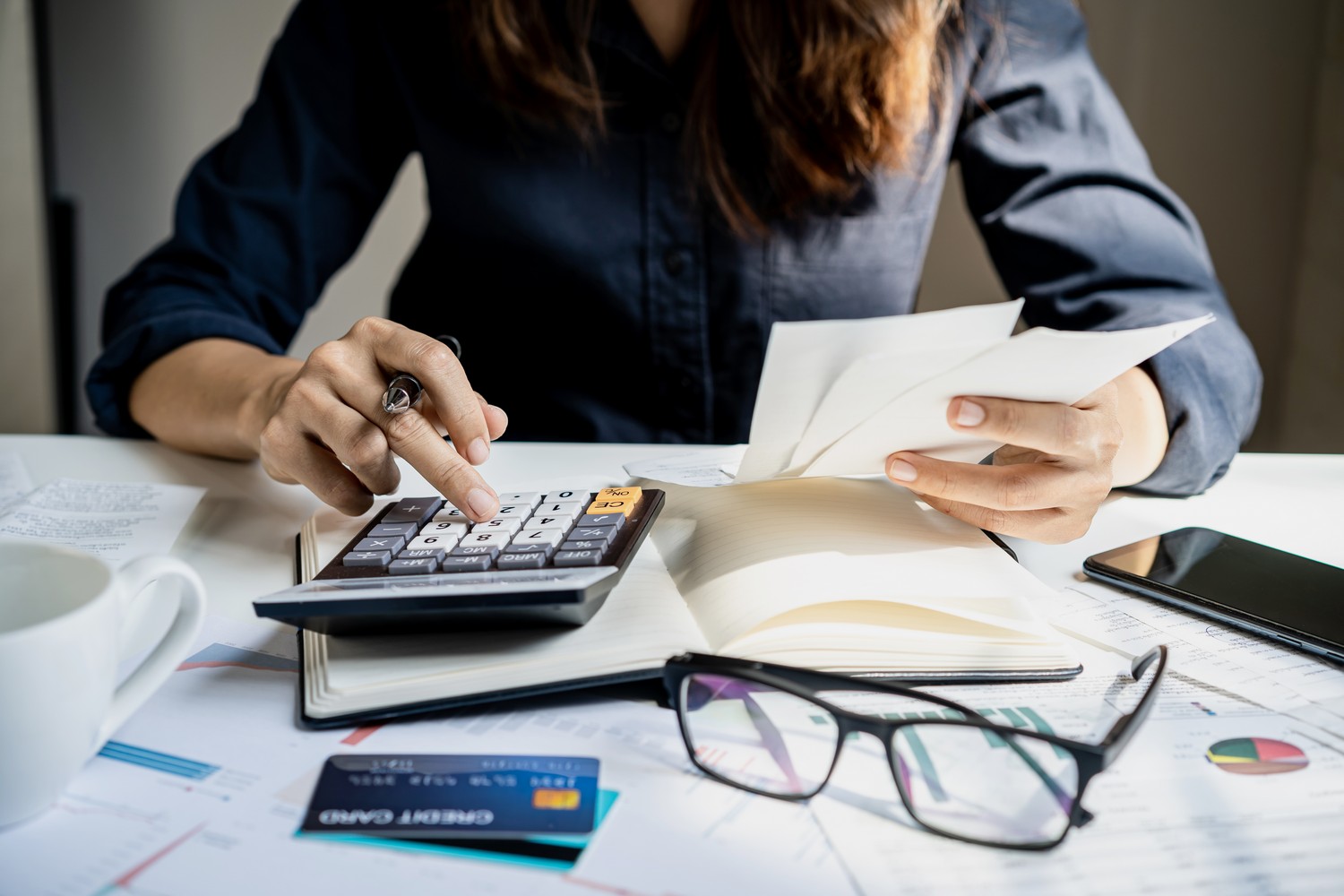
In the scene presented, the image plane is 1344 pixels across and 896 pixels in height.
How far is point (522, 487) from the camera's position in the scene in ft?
1.87

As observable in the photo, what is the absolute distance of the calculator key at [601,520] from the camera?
0.45 metres

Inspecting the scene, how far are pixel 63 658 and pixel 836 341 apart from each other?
0.31m

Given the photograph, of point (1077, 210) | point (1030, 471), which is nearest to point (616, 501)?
point (1030, 471)

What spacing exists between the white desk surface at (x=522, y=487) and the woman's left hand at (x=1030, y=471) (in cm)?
3

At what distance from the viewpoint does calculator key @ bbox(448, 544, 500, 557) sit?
0.43 metres

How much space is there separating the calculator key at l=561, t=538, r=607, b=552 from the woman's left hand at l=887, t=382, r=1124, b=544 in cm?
16

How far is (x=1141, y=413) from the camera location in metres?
0.63

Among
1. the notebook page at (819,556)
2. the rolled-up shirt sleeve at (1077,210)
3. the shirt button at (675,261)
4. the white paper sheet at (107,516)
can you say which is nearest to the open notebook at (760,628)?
the notebook page at (819,556)

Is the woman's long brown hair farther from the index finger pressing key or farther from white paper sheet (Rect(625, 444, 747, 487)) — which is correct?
the index finger pressing key

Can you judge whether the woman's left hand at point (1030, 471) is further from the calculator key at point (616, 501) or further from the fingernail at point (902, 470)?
the calculator key at point (616, 501)

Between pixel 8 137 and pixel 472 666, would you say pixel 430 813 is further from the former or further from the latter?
pixel 8 137

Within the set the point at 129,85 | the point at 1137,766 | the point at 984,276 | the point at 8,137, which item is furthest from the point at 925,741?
the point at 129,85

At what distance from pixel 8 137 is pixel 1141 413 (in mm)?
2030

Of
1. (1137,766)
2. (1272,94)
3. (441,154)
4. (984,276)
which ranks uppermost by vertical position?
(1272,94)
